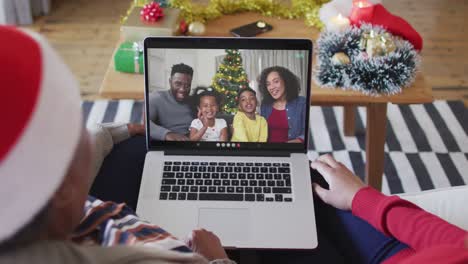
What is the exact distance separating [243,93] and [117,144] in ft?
0.96

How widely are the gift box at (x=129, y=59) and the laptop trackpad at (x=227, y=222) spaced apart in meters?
0.57

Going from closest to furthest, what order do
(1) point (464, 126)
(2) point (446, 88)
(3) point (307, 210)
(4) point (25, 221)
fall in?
(4) point (25, 221) < (3) point (307, 210) < (1) point (464, 126) < (2) point (446, 88)

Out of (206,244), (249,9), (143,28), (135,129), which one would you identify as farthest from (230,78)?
(249,9)

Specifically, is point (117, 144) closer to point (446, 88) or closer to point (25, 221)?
point (25, 221)

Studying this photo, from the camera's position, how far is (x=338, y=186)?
46.3 inches

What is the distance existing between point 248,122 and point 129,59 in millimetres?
467

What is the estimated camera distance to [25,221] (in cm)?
61

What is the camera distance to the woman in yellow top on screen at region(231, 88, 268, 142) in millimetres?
1252

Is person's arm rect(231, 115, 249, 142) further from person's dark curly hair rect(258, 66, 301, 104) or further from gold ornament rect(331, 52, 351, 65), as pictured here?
gold ornament rect(331, 52, 351, 65)

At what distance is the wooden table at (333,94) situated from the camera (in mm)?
1521

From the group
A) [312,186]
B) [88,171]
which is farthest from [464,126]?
[88,171]

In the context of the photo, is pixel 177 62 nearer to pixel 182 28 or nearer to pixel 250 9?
pixel 182 28

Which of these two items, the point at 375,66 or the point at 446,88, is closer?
the point at 375,66

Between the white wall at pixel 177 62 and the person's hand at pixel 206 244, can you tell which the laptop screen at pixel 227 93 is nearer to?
the white wall at pixel 177 62
